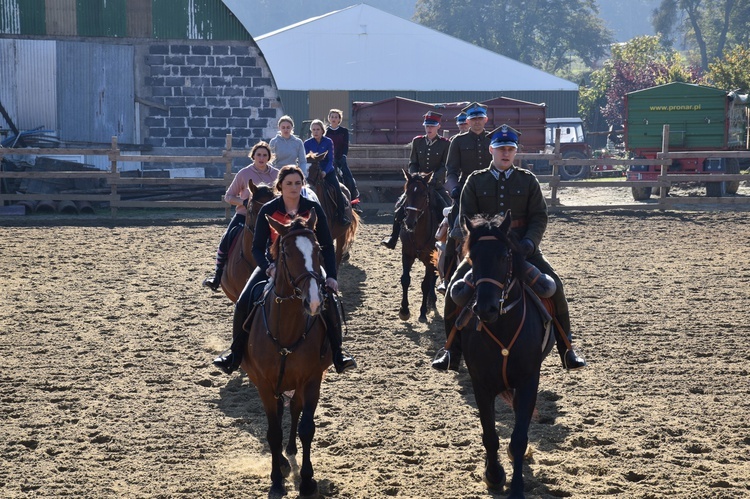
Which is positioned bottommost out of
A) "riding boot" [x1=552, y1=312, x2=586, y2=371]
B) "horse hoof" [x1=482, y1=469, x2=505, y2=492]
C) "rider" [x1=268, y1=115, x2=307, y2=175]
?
"horse hoof" [x1=482, y1=469, x2=505, y2=492]

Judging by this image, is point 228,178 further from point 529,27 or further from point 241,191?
point 529,27

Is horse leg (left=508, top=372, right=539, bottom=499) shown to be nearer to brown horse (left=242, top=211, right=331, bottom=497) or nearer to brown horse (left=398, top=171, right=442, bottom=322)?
brown horse (left=242, top=211, right=331, bottom=497)

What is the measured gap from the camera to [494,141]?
687 cm

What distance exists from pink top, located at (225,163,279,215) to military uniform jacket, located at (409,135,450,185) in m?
2.83

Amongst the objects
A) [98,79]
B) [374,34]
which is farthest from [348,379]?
[374,34]

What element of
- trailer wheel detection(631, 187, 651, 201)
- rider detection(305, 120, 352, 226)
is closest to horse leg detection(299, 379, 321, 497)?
rider detection(305, 120, 352, 226)

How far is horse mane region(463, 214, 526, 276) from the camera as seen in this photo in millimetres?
6016

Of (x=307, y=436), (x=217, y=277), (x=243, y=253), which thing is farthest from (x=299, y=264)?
(x=217, y=277)

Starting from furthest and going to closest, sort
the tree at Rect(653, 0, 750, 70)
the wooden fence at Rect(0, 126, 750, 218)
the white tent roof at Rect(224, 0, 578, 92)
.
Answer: the tree at Rect(653, 0, 750, 70)
the white tent roof at Rect(224, 0, 578, 92)
the wooden fence at Rect(0, 126, 750, 218)

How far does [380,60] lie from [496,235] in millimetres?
40685

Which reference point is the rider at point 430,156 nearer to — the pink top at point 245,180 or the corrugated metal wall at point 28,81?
the pink top at point 245,180

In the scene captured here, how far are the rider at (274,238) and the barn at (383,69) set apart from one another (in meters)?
36.5

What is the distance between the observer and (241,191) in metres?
9.63

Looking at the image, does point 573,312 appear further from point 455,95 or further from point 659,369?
point 455,95
